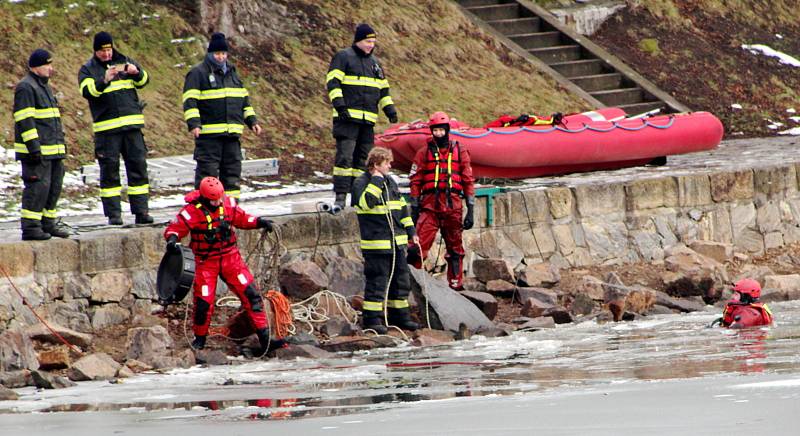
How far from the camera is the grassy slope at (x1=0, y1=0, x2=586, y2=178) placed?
1894 centimetres

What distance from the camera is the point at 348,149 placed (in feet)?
51.6

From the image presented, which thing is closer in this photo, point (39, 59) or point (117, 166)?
point (39, 59)

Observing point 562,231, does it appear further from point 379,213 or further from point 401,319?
point 379,213

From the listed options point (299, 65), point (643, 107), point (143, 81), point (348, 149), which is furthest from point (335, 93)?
point (643, 107)

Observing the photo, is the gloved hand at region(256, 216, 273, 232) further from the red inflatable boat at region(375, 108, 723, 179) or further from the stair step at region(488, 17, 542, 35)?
the stair step at region(488, 17, 542, 35)

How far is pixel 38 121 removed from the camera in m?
13.5

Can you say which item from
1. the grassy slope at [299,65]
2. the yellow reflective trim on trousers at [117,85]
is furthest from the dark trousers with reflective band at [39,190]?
the grassy slope at [299,65]

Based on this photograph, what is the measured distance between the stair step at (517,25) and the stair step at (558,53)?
20.3 inches

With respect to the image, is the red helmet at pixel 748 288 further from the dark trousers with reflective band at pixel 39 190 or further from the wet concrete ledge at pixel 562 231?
the dark trousers with reflective band at pixel 39 190

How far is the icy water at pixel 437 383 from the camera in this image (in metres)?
9.32

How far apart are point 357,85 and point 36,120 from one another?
326 cm

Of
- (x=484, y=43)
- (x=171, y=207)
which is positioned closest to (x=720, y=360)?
(x=171, y=207)

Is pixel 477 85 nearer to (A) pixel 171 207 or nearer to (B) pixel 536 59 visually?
(B) pixel 536 59

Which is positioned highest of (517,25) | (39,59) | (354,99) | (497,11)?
(497,11)
